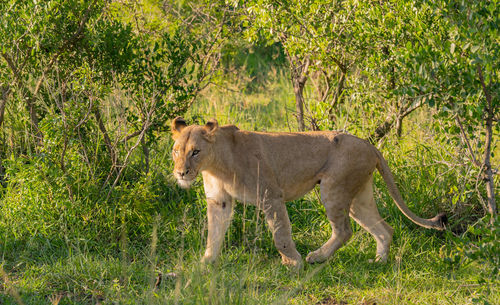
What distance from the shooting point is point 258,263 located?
16.6 feet

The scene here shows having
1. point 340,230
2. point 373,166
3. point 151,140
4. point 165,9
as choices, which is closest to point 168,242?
point 151,140

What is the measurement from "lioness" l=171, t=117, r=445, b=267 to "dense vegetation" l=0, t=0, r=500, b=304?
0.66 feet

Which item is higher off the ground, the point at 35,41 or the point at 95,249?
the point at 35,41

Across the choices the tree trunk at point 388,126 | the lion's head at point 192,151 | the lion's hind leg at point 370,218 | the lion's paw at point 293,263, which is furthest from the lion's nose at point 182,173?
the tree trunk at point 388,126

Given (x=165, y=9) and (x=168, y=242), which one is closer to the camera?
(x=168, y=242)

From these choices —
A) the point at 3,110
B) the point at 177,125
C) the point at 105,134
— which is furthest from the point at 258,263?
the point at 3,110

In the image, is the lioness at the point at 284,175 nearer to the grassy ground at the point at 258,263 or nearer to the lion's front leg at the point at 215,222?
the lion's front leg at the point at 215,222

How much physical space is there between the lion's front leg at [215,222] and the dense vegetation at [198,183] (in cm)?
10

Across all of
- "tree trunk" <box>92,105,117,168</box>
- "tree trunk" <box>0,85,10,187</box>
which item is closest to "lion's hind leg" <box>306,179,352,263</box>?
"tree trunk" <box>92,105,117,168</box>

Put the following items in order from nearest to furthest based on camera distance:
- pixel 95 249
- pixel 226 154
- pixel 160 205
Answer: pixel 226 154
pixel 95 249
pixel 160 205

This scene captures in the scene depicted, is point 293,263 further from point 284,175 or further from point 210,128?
point 210,128

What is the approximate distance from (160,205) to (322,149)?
165 cm

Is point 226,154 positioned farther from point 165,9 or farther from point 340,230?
point 165,9

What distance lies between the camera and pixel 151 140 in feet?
19.6
